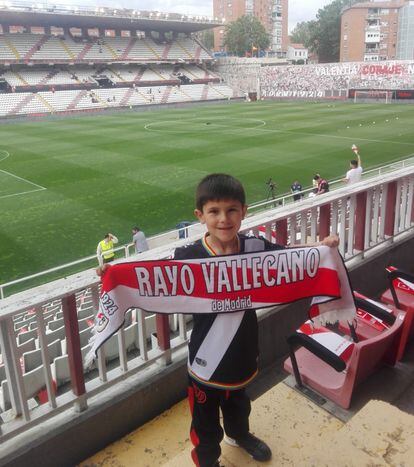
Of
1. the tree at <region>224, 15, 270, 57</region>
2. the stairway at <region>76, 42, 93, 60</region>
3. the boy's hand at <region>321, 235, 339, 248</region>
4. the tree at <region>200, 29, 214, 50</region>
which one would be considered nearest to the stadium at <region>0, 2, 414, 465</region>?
the boy's hand at <region>321, 235, 339, 248</region>

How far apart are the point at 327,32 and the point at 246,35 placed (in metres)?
14.9

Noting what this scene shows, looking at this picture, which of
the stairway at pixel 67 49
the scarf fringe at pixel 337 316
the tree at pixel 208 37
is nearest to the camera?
the scarf fringe at pixel 337 316

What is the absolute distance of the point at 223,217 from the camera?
7.32ft

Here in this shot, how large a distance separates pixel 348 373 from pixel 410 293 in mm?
1513

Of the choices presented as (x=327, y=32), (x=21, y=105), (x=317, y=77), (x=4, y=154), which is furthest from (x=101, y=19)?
(x=327, y=32)

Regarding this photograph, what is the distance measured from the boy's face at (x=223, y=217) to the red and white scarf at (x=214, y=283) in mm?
131

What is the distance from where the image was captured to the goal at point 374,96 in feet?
152

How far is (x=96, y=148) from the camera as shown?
24297 mm

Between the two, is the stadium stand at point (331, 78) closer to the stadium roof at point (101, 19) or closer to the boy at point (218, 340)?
the stadium roof at point (101, 19)

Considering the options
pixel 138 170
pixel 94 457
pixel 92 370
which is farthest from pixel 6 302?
pixel 138 170

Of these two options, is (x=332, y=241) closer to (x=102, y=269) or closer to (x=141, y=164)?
(x=102, y=269)

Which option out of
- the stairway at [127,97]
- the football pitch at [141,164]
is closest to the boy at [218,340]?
the football pitch at [141,164]

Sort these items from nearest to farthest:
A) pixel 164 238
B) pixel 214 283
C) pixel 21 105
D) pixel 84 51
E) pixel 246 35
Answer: pixel 214 283 → pixel 164 238 → pixel 21 105 → pixel 84 51 → pixel 246 35

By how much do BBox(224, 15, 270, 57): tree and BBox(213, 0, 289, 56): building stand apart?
9.67 metres
